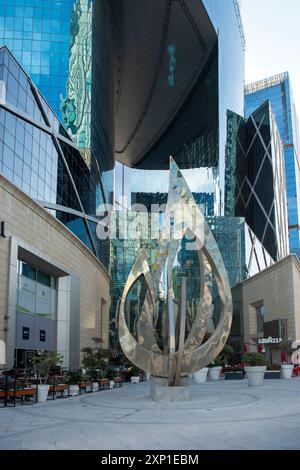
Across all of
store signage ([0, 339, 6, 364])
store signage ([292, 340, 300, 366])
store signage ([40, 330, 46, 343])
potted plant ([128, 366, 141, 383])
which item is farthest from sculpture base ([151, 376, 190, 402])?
store signage ([292, 340, 300, 366])

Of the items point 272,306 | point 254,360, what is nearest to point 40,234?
point 254,360

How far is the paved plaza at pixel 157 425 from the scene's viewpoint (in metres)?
8.73

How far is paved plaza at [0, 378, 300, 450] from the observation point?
8.73 metres

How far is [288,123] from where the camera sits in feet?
480

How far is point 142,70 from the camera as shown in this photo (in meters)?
79.8

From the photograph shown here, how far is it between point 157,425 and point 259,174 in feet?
259

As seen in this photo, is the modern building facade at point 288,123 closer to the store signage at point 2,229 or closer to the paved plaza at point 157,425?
the store signage at point 2,229

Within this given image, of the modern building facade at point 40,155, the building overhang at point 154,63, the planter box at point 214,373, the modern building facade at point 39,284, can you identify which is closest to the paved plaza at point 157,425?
the modern building facade at point 39,284

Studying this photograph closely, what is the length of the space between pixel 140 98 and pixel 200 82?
12090 mm

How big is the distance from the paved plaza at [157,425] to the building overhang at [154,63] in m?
56.7

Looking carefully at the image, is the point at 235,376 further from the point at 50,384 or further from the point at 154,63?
the point at 154,63

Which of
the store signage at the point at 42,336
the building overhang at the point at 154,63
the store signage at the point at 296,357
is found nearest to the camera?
the store signage at the point at 42,336
